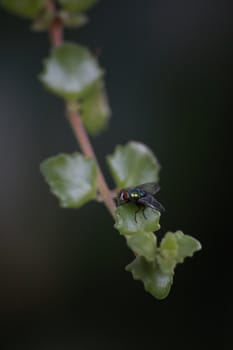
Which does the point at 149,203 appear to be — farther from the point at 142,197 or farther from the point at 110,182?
the point at 110,182

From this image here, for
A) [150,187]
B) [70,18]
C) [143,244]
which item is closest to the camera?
[143,244]

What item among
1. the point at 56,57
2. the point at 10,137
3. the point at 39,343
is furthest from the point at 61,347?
the point at 56,57

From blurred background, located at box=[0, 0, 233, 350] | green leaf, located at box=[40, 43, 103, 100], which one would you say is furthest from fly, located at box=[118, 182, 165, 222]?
blurred background, located at box=[0, 0, 233, 350]

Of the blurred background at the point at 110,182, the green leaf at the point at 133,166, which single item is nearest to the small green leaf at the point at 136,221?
the green leaf at the point at 133,166

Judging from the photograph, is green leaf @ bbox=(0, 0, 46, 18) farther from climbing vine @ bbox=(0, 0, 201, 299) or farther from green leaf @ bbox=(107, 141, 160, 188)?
green leaf @ bbox=(107, 141, 160, 188)

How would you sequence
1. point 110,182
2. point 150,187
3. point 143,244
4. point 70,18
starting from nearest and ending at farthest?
point 143,244, point 150,187, point 70,18, point 110,182

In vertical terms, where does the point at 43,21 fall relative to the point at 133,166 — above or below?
above

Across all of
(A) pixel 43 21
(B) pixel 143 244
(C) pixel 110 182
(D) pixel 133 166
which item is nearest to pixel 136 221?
(B) pixel 143 244
